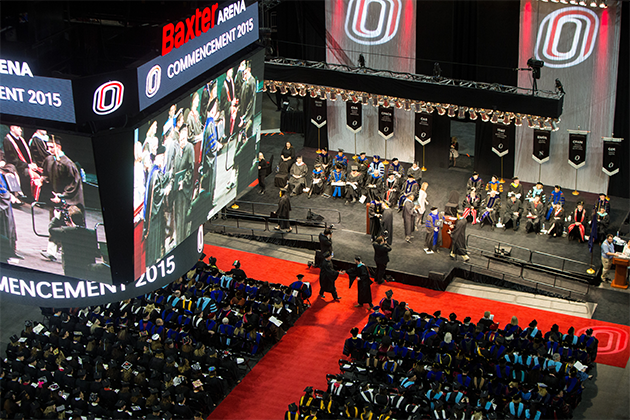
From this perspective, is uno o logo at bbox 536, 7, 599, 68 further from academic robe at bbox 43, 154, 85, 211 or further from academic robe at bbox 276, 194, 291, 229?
academic robe at bbox 43, 154, 85, 211

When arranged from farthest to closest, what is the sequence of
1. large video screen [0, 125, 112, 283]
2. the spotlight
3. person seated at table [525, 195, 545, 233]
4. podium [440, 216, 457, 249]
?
the spotlight, person seated at table [525, 195, 545, 233], podium [440, 216, 457, 249], large video screen [0, 125, 112, 283]

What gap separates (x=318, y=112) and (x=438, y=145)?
5.15 m

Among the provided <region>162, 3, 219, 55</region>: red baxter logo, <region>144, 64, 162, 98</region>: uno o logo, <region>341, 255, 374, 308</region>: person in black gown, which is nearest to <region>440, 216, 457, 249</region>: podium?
<region>341, 255, 374, 308</region>: person in black gown

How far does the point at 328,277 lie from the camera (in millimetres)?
24828

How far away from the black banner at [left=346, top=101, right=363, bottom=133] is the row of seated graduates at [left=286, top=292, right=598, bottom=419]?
12.9 metres

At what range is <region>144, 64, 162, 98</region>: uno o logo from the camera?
1767 cm

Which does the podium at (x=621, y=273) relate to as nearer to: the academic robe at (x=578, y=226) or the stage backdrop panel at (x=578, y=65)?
the academic robe at (x=578, y=226)

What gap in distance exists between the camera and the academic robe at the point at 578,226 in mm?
27422

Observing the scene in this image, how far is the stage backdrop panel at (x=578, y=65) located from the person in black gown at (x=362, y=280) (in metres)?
10.4

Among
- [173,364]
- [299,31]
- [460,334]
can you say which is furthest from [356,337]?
[299,31]

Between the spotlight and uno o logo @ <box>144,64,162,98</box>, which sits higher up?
uno o logo @ <box>144,64,162,98</box>

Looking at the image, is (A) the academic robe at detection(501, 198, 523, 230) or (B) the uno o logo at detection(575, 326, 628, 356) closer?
(B) the uno o logo at detection(575, 326, 628, 356)

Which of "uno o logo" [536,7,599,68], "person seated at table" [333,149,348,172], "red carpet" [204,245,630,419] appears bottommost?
"red carpet" [204,245,630,419]

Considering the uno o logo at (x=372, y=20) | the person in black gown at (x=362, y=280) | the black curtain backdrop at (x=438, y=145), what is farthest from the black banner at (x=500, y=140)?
the person in black gown at (x=362, y=280)
